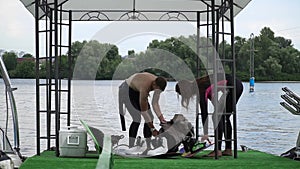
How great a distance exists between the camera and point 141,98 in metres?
8.70

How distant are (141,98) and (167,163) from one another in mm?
1159

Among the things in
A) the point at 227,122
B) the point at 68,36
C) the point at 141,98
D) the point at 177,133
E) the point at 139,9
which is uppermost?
the point at 139,9

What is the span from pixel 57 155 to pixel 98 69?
8.80ft

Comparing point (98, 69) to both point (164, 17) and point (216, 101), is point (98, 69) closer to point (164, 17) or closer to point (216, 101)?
point (164, 17)

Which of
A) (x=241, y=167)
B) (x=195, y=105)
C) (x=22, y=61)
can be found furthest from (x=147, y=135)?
(x=22, y=61)

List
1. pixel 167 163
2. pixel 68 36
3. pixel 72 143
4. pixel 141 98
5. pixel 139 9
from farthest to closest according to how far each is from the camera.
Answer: pixel 139 9 < pixel 68 36 < pixel 141 98 < pixel 72 143 < pixel 167 163

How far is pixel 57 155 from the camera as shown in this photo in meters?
8.53

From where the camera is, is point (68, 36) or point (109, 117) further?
point (109, 117)

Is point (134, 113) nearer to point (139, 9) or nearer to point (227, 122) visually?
point (227, 122)

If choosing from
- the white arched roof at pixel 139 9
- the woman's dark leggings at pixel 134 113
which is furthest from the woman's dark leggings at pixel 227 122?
the white arched roof at pixel 139 9

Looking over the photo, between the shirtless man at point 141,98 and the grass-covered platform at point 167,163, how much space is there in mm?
547

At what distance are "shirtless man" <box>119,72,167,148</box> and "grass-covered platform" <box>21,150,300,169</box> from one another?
0.55m

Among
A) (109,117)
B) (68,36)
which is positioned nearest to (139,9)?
(68,36)

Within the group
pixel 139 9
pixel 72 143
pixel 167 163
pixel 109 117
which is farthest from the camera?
pixel 109 117
